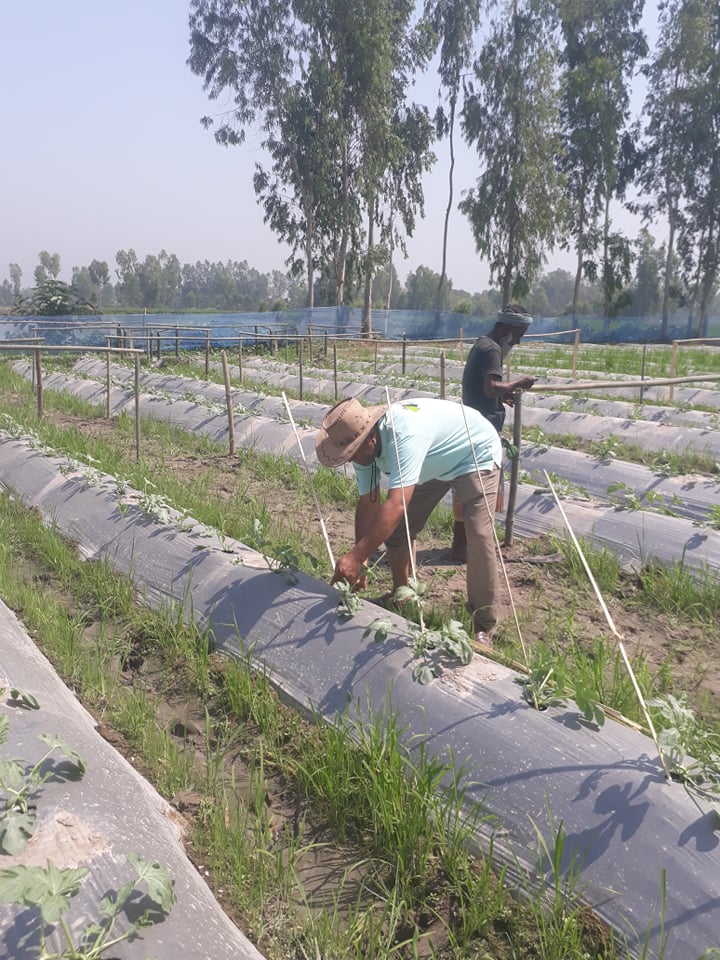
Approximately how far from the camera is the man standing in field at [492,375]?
441 centimetres

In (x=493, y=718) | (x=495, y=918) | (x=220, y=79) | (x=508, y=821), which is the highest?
(x=220, y=79)

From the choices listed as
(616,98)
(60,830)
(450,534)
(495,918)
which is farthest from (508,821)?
(616,98)

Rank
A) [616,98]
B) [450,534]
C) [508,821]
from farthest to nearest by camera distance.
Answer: [616,98] < [450,534] < [508,821]

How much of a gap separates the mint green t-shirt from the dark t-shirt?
929 millimetres

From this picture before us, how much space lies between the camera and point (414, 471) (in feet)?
9.62

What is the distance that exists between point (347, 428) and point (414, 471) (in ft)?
1.06

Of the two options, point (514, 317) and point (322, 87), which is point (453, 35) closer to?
point (322, 87)

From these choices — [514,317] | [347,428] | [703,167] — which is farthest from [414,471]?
[703,167]

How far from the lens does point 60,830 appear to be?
186 centimetres

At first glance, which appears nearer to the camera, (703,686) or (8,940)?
(8,940)

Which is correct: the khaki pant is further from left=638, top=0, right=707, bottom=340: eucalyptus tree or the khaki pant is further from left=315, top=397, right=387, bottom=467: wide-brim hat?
Answer: left=638, top=0, right=707, bottom=340: eucalyptus tree

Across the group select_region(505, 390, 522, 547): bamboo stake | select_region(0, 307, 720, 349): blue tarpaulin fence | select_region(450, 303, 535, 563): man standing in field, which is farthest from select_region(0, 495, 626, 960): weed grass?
select_region(0, 307, 720, 349): blue tarpaulin fence

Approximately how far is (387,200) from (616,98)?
12119mm

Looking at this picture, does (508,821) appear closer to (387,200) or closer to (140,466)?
(140,466)
